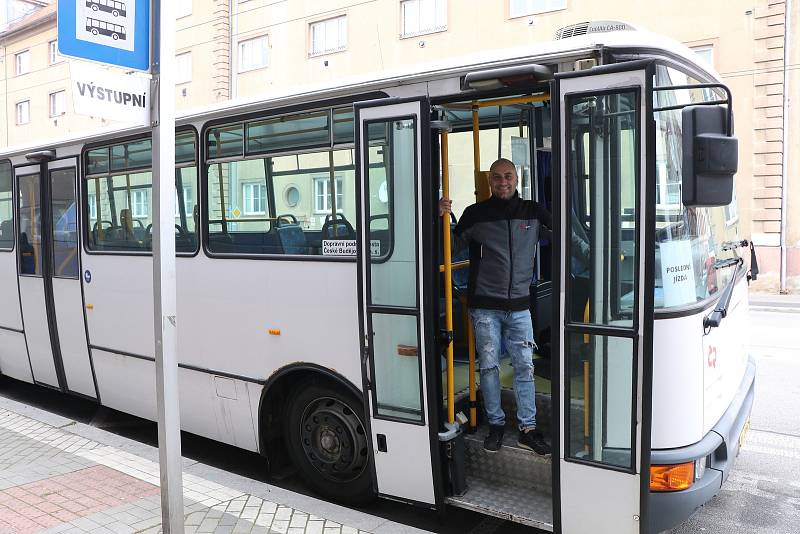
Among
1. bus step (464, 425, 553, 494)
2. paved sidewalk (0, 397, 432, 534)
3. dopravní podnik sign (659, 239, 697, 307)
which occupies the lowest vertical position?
paved sidewalk (0, 397, 432, 534)

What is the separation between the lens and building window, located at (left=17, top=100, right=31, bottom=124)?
129ft

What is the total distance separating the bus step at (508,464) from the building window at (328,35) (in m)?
21.5

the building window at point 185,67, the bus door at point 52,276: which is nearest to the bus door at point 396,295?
the bus door at point 52,276

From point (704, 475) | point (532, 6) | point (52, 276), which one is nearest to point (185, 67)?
point (532, 6)

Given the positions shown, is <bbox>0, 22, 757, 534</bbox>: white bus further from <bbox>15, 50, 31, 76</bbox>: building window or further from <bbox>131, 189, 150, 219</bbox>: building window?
<bbox>15, 50, 31, 76</bbox>: building window

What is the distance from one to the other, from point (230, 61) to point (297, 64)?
3967 mm

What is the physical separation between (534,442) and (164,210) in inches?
94.7

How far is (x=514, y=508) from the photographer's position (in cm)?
395

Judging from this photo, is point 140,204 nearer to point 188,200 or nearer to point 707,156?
point 188,200

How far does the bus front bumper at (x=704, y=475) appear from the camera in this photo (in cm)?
344

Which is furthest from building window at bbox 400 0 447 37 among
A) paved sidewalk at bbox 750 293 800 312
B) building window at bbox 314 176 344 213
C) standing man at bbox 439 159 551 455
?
standing man at bbox 439 159 551 455

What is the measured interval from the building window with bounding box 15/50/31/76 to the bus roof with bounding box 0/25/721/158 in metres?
39.1

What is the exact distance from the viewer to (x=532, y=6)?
2016cm

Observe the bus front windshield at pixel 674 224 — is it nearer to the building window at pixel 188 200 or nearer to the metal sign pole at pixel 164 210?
the metal sign pole at pixel 164 210
